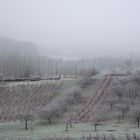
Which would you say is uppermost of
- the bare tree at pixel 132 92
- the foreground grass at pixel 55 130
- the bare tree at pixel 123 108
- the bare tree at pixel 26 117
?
the bare tree at pixel 132 92

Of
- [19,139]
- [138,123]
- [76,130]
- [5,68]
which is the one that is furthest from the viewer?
[5,68]

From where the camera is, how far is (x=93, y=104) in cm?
8231

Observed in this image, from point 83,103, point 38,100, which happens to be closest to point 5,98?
point 38,100

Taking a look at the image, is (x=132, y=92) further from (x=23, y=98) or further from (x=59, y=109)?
(x=23, y=98)

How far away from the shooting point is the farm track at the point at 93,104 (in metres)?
72.6

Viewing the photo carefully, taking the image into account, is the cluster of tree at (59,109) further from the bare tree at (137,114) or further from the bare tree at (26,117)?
the bare tree at (137,114)

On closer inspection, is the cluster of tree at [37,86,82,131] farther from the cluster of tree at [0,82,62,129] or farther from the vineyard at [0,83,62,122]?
the vineyard at [0,83,62,122]

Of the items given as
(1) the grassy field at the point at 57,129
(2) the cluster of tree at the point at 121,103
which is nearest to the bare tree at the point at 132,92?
(2) the cluster of tree at the point at 121,103

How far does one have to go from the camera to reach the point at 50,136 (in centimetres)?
5128

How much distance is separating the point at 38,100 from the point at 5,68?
181 feet

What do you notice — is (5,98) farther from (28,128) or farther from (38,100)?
(28,128)

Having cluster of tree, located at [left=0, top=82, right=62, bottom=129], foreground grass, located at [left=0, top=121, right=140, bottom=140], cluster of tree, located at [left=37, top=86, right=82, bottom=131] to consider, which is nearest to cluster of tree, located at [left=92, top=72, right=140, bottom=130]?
foreground grass, located at [left=0, top=121, right=140, bottom=140]

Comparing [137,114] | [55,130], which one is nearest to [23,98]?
[55,130]

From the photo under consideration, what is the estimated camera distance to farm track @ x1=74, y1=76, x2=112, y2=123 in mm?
72562
